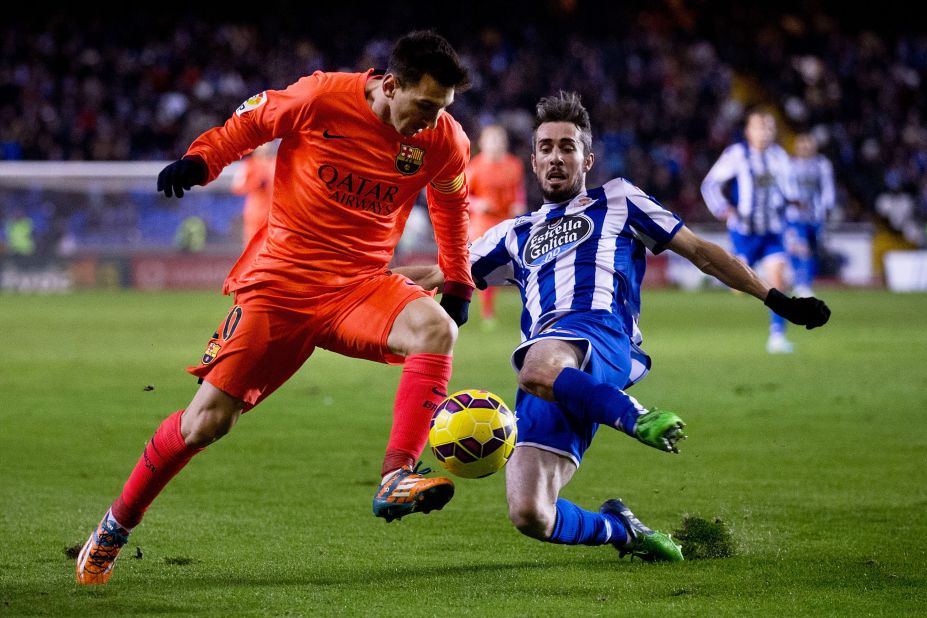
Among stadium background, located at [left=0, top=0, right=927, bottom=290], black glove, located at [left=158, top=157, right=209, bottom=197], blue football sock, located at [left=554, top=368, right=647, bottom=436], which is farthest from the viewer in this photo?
stadium background, located at [left=0, top=0, right=927, bottom=290]

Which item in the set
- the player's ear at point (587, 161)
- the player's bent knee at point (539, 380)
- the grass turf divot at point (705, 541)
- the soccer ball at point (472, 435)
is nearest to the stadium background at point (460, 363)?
the grass turf divot at point (705, 541)

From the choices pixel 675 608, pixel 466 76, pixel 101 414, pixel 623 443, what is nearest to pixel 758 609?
pixel 675 608

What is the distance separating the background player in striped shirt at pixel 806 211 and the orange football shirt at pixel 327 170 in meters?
11.7

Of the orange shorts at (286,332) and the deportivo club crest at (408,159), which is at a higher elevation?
the deportivo club crest at (408,159)

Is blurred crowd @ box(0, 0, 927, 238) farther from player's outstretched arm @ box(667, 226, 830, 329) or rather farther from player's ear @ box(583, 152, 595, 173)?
player's outstretched arm @ box(667, 226, 830, 329)

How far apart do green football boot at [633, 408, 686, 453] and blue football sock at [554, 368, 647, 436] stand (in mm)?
94

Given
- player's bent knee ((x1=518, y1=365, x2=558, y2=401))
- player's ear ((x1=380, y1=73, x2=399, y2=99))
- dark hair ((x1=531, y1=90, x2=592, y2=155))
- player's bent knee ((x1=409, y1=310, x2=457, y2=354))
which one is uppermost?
dark hair ((x1=531, y1=90, x2=592, y2=155))

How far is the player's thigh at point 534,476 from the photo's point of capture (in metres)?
4.74

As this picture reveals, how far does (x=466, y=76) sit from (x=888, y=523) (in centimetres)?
266

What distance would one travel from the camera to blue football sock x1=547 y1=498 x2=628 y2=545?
484 cm

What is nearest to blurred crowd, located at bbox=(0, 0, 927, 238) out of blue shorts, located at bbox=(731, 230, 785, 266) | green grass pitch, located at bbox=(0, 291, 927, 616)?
blue shorts, located at bbox=(731, 230, 785, 266)

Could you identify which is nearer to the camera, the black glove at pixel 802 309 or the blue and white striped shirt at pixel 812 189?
the black glove at pixel 802 309

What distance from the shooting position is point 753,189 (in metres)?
13.5

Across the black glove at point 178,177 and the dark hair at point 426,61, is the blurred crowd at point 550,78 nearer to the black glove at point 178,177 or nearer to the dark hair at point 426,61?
the dark hair at point 426,61
